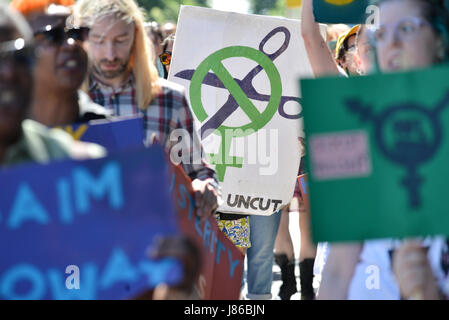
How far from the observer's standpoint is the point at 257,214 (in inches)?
284

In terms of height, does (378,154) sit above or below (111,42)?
below

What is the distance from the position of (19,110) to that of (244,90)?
425 cm

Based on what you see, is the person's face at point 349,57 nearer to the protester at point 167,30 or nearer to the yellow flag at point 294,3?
the yellow flag at point 294,3

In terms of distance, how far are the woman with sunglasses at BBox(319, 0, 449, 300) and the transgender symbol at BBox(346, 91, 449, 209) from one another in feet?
0.72

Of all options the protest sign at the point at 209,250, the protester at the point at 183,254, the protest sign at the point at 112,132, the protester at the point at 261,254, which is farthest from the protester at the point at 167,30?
the protester at the point at 183,254

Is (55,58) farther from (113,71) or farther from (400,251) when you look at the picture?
(400,251)

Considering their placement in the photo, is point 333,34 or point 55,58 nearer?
point 55,58

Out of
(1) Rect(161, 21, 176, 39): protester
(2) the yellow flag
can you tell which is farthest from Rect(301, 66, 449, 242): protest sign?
(2) the yellow flag

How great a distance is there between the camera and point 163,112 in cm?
491

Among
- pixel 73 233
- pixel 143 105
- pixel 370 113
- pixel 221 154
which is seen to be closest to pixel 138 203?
pixel 73 233

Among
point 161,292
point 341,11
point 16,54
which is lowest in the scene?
point 161,292

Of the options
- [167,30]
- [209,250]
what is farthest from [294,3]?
[209,250]
